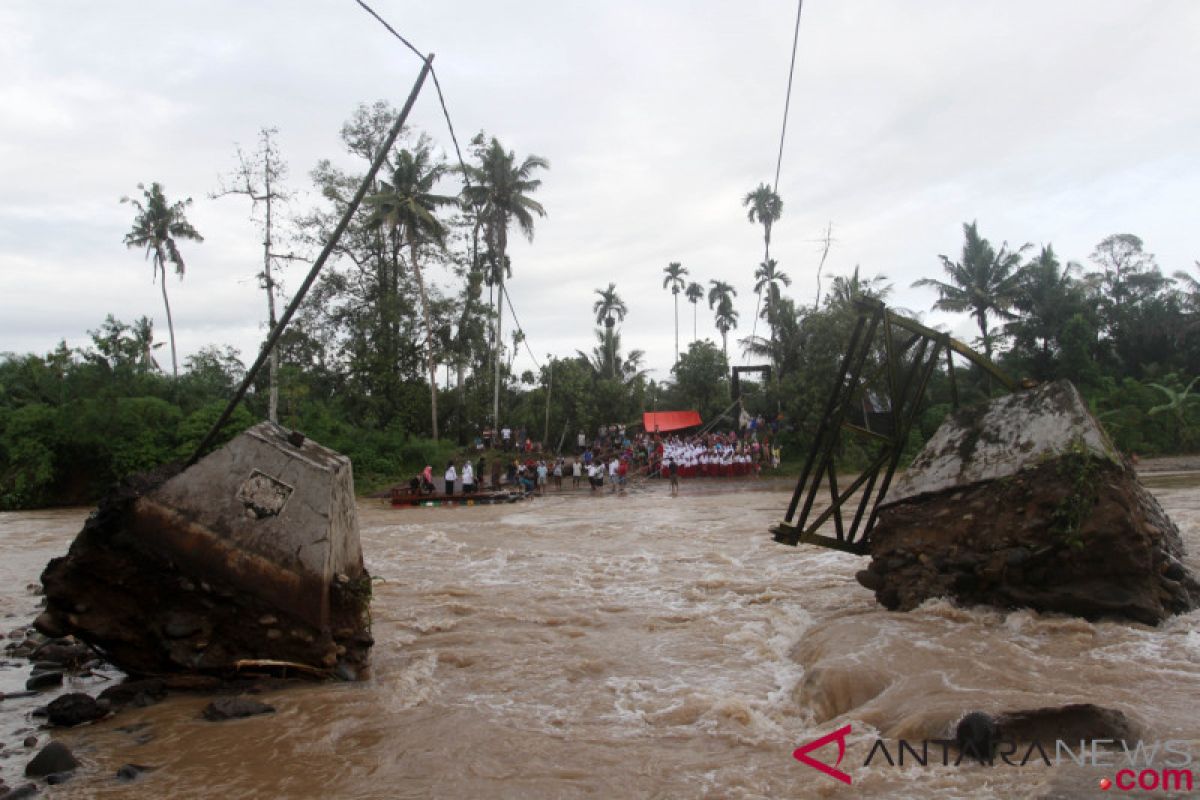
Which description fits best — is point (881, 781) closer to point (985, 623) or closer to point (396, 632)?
point (985, 623)

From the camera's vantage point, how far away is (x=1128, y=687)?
15.1ft

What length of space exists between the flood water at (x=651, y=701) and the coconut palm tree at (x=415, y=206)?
76.0ft

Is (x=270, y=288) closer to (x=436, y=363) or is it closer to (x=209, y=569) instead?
(x=436, y=363)

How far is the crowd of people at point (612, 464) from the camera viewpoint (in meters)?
26.0

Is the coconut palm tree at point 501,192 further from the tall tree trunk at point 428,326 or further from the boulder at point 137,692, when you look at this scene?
the boulder at point 137,692

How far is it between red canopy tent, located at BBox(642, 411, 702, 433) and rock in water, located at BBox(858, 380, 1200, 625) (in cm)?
3413

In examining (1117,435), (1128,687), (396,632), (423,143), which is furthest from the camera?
(423,143)

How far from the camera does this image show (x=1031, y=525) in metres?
5.98

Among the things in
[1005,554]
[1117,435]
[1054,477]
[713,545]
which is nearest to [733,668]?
[1005,554]

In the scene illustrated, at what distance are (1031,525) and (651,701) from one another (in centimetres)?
335

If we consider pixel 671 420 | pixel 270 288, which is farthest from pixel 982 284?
pixel 270 288

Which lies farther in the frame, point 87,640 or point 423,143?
point 423,143

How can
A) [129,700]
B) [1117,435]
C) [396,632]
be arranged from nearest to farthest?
1. [129,700]
2. [396,632]
3. [1117,435]

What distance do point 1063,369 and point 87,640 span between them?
1445 inches
